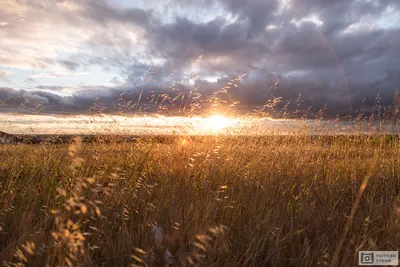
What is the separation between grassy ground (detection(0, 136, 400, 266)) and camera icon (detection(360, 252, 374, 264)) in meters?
0.05

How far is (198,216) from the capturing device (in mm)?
2305

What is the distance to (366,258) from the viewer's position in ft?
6.13

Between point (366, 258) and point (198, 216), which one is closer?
point (366, 258)

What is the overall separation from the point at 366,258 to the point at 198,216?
112cm

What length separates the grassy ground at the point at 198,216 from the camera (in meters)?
1.84

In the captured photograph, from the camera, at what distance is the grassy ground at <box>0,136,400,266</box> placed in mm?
1840

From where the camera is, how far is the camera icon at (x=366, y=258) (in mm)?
1847

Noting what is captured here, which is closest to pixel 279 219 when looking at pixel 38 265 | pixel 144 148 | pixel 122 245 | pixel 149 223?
pixel 149 223

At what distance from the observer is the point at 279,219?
256 cm

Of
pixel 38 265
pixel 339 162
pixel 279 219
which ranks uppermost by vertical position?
pixel 339 162

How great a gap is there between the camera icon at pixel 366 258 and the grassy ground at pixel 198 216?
0.05 m

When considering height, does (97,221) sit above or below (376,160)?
below

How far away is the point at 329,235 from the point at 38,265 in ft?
6.63

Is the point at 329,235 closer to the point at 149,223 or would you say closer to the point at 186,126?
the point at 149,223
